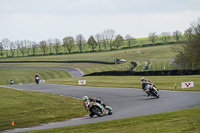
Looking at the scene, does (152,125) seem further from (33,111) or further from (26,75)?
(26,75)

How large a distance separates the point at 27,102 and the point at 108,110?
7.85 m

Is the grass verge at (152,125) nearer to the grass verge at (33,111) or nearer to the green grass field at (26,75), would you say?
the grass verge at (33,111)

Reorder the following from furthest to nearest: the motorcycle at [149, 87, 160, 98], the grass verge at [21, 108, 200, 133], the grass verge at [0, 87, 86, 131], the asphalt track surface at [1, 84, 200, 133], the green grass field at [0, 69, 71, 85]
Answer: the green grass field at [0, 69, 71, 85] → the motorcycle at [149, 87, 160, 98] → the grass verge at [0, 87, 86, 131] → the asphalt track surface at [1, 84, 200, 133] → the grass verge at [21, 108, 200, 133]

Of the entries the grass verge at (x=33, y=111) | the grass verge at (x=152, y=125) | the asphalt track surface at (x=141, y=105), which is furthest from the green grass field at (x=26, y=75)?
the grass verge at (x=152, y=125)

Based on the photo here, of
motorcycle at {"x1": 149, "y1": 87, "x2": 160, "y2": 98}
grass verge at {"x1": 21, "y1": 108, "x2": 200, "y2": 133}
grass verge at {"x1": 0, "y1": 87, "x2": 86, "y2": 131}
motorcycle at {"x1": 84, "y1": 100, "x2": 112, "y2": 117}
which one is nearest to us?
grass verge at {"x1": 21, "y1": 108, "x2": 200, "y2": 133}

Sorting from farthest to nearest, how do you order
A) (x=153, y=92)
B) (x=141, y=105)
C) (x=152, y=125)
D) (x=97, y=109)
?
(x=153, y=92), (x=141, y=105), (x=97, y=109), (x=152, y=125)

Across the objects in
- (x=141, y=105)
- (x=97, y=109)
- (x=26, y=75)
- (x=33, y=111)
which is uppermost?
(x=97, y=109)

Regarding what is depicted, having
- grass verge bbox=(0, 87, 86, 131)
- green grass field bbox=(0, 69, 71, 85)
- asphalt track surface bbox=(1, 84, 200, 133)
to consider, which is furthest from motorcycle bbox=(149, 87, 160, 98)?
green grass field bbox=(0, 69, 71, 85)

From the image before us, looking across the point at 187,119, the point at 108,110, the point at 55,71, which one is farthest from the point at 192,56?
the point at 187,119

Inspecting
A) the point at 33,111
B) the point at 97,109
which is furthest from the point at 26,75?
the point at 97,109

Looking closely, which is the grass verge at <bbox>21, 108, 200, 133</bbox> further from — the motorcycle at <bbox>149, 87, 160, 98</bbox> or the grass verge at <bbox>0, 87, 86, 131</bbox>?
the motorcycle at <bbox>149, 87, 160, 98</bbox>

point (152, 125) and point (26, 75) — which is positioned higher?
point (152, 125)

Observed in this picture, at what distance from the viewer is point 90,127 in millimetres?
13531

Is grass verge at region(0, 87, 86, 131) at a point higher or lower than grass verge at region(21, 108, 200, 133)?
lower
